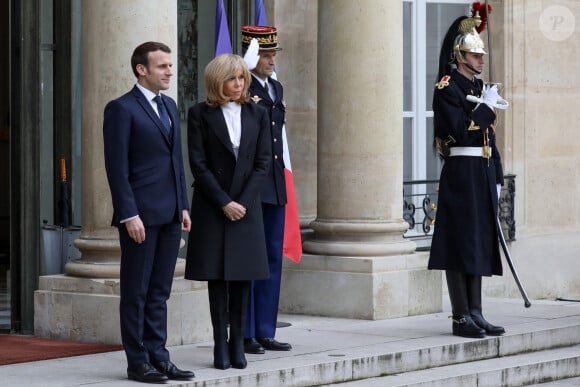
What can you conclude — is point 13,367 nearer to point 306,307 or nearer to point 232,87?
point 232,87

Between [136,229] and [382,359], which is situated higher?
[136,229]

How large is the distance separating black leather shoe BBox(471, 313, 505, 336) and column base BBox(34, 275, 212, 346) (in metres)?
1.77

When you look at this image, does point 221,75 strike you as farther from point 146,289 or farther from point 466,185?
point 466,185

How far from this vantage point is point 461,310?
390 inches

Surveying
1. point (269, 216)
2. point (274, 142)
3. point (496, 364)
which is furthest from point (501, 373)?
point (274, 142)

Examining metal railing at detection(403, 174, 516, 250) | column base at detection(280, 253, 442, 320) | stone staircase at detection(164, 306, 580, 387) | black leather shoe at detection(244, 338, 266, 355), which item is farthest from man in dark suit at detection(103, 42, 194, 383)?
metal railing at detection(403, 174, 516, 250)

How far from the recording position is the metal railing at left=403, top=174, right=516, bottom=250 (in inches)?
515

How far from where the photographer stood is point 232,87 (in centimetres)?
839

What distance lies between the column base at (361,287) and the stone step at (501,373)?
1281 millimetres

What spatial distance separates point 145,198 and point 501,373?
271 cm

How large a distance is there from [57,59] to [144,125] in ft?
8.96

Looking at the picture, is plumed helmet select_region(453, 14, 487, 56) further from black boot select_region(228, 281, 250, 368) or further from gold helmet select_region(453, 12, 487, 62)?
black boot select_region(228, 281, 250, 368)

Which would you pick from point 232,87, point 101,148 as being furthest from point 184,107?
point 232,87

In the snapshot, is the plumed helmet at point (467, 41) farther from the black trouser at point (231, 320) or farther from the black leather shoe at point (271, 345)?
the black trouser at point (231, 320)
